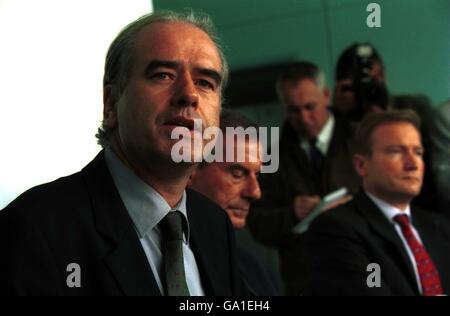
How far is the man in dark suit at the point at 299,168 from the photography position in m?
1.35

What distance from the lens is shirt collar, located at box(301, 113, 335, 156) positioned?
1.45 meters

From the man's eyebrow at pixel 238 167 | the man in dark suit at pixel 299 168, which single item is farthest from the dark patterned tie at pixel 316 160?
the man's eyebrow at pixel 238 167

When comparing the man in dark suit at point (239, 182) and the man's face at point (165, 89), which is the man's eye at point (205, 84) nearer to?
the man's face at point (165, 89)

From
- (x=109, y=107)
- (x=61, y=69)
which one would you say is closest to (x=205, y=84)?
(x=109, y=107)

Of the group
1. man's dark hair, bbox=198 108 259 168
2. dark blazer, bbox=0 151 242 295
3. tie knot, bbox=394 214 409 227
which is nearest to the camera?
dark blazer, bbox=0 151 242 295

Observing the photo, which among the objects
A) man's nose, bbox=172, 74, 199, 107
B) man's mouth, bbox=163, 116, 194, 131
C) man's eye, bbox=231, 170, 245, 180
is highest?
man's nose, bbox=172, 74, 199, 107

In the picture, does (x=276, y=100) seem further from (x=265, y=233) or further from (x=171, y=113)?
(x=171, y=113)

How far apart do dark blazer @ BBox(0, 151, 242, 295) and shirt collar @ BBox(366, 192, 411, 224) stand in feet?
1.91

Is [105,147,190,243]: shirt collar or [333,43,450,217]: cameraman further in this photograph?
[333,43,450,217]: cameraman

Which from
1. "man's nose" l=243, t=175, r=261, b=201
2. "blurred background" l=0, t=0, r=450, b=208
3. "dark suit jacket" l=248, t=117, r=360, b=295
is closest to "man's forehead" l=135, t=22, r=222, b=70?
"blurred background" l=0, t=0, r=450, b=208

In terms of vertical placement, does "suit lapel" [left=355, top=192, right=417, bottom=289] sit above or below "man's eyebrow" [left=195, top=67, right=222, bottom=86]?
below

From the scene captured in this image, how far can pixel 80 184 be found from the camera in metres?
0.80

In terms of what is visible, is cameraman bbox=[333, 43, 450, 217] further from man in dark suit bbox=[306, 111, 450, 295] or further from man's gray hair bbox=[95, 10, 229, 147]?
man's gray hair bbox=[95, 10, 229, 147]

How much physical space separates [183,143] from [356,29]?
0.76 metres
